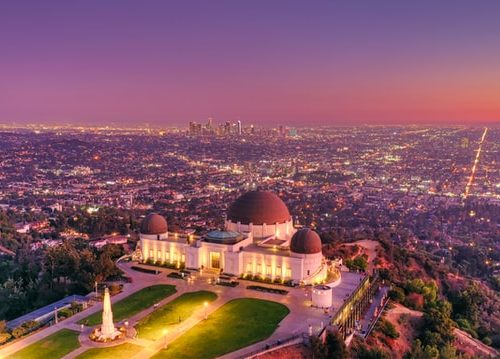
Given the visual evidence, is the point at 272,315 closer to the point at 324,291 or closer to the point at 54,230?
the point at 324,291

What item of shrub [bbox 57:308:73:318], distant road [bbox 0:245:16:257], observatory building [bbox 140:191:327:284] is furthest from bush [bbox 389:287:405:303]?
distant road [bbox 0:245:16:257]

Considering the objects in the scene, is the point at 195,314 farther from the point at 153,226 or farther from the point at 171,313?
the point at 153,226

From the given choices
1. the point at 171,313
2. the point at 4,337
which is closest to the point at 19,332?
the point at 4,337

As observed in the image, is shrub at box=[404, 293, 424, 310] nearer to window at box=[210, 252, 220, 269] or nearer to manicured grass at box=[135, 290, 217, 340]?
window at box=[210, 252, 220, 269]

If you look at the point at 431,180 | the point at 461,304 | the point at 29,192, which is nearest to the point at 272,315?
the point at 461,304

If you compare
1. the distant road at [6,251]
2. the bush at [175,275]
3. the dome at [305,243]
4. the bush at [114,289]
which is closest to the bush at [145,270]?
the bush at [175,275]

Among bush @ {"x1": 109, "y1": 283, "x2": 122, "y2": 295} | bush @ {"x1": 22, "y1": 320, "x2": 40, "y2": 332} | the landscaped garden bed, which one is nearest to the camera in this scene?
bush @ {"x1": 22, "y1": 320, "x2": 40, "y2": 332}

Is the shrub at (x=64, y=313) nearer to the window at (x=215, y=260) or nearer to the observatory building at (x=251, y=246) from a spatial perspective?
the observatory building at (x=251, y=246)
